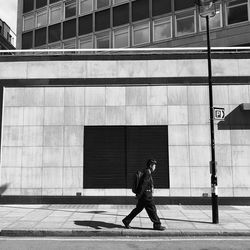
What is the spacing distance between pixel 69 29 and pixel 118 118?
67.1ft

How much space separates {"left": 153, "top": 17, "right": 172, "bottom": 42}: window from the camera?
2734 centimetres

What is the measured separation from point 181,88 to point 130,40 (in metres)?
14.9

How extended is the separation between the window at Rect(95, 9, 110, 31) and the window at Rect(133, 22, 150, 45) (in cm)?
285

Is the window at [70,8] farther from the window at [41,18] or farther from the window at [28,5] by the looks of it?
the window at [28,5]

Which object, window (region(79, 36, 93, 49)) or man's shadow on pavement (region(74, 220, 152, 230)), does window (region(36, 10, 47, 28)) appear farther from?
man's shadow on pavement (region(74, 220, 152, 230))

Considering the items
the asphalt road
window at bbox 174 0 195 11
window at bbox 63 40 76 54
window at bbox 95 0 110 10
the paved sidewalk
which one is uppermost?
window at bbox 95 0 110 10

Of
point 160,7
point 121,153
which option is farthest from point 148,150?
point 160,7

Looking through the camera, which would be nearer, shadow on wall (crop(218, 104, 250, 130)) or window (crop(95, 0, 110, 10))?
shadow on wall (crop(218, 104, 250, 130))

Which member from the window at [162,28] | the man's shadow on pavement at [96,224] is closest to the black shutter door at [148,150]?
the man's shadow on pavement at [96,224]

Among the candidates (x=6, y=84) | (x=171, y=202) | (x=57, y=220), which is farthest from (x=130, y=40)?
(x=57, y=220)

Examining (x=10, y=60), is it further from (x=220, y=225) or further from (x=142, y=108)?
(x=220, y=225)

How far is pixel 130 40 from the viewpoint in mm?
29016

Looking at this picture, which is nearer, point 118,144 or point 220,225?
point 220,225

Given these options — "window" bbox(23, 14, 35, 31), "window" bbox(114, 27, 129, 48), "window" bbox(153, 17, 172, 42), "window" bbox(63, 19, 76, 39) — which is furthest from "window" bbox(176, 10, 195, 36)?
"window" bbox(23, 14, 35, 31)
